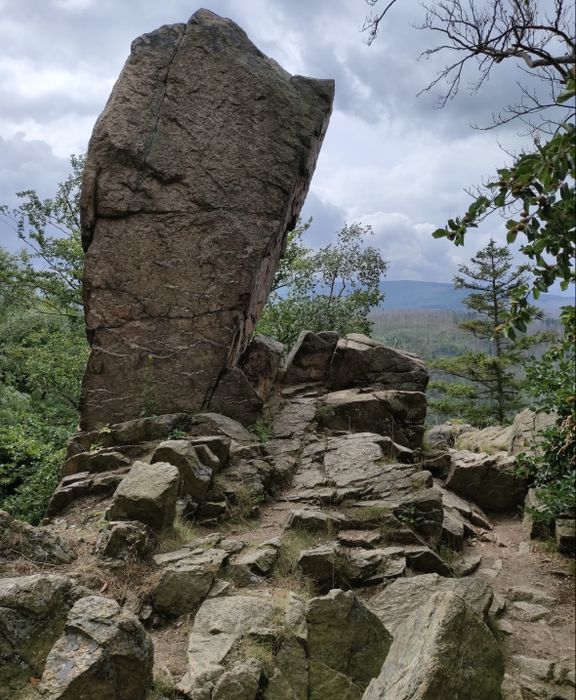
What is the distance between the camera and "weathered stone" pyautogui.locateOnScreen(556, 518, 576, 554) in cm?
882

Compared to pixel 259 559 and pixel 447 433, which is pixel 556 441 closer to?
pixel 259 559

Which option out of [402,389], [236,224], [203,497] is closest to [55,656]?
[203,497]

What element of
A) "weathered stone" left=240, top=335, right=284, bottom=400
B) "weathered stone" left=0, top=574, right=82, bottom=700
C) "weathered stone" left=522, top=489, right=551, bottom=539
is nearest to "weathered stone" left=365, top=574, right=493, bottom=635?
"weathered stone" left=522, top=489, right=551, bottom=539

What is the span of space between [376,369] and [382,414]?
70.1 inches

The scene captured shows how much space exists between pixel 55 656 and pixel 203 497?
14.8 feet

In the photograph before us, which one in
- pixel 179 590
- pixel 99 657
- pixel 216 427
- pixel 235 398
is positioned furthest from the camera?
pixel 235 398

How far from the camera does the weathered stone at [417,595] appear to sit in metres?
6.43

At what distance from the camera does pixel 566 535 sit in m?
8.88

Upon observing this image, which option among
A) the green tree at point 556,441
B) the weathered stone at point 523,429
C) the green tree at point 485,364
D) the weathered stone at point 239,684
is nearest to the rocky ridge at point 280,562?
the weathered stone at point 239,684

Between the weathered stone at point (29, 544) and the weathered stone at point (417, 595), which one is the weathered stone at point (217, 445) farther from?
the weathered stone at point (417, 595)

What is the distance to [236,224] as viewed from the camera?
11938 mm

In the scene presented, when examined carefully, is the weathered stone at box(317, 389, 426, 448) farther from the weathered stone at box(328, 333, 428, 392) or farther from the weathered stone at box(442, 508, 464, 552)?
the weathered stone at box(442, 508, 464, 552)

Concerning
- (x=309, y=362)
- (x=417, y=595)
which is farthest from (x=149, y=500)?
(x=309, y=362)

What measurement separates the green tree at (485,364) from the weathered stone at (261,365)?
15185 millimetres
